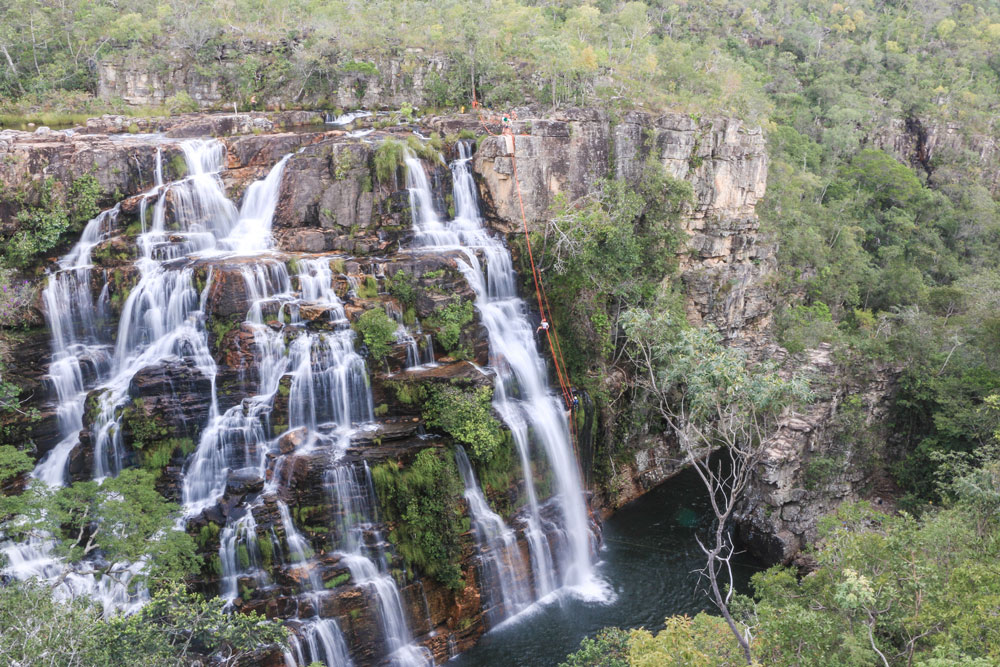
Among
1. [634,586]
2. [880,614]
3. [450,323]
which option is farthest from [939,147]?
[880,614]

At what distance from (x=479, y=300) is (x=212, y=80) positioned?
18.7 m

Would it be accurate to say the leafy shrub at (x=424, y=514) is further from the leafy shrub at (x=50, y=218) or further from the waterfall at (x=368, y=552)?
the leafy shrub at (x=50, y=218)

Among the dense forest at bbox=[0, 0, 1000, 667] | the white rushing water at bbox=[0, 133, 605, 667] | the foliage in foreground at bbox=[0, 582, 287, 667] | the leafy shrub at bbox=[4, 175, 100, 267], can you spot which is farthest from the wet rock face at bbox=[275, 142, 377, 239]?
the foliage in foreground at bbox=[0, 582, 287, 667]

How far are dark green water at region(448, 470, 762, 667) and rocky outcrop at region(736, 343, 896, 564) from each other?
1.24 m

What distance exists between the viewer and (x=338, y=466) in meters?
15.3

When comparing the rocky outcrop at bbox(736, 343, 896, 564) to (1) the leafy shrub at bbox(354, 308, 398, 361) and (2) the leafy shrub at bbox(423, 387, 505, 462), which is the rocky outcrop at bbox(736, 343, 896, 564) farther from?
(1) the leafy shrub at bbox(354, 308, 398, 361)

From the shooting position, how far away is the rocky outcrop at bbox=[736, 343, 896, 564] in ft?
62.1

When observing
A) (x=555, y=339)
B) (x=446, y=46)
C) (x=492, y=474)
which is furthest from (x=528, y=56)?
(x=492, y=474)

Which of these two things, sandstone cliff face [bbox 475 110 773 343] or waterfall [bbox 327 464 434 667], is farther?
sandstone cliff face [bbox 475 110 773 343]

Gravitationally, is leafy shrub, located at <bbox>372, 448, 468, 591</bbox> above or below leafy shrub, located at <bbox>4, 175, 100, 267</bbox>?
below

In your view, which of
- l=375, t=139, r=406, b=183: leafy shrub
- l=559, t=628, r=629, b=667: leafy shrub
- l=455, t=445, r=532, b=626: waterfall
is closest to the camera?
l=559, t=628, r=629, b=667: leafy shrub

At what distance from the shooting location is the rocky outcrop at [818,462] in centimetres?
1892

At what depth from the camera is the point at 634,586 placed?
17578mm

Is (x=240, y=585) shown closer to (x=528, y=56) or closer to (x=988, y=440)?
(x=988, y=440)
